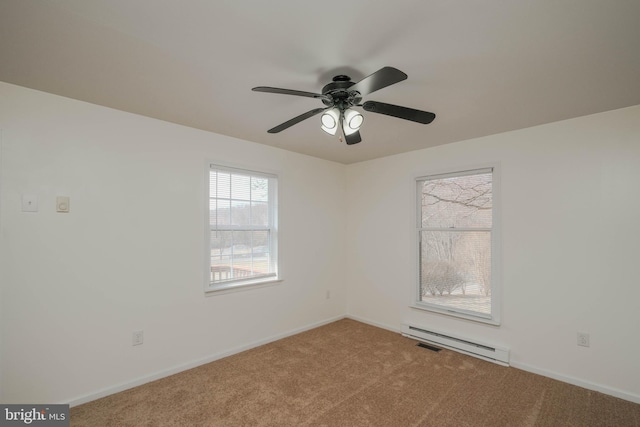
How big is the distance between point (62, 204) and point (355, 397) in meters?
2.76

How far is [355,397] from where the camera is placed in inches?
97.2

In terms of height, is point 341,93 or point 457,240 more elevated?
point 341,93

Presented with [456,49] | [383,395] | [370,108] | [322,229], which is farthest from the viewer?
[322,229]

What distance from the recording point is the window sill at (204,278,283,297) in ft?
10.4

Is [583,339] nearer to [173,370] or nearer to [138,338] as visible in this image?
[173,370]

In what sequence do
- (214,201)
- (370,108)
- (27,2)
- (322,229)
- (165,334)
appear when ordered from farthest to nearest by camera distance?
(322,229), (214,201), (165,334), (370,108), (27,2)

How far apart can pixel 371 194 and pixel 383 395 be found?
2.58 metres

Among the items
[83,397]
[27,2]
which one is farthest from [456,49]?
[83,397]

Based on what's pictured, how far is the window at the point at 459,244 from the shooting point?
10.9 feet

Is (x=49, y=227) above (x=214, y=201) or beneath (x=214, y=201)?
beneath

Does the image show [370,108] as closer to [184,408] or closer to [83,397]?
[184,408]

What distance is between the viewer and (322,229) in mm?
Answer: 4359

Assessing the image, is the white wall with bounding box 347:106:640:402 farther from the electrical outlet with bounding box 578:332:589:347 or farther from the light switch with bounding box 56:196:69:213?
the light switch with bounding box 56:196:69:213

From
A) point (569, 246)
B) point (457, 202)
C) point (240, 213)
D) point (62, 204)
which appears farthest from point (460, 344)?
point (62, 204)
